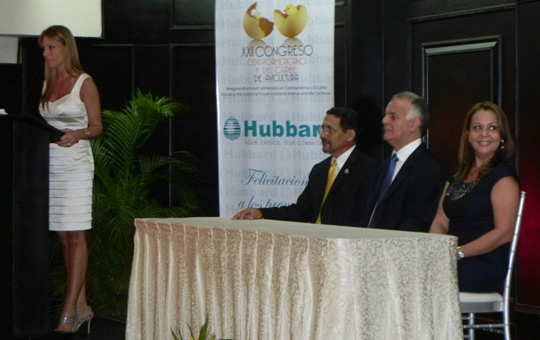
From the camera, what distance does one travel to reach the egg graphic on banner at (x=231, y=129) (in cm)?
664

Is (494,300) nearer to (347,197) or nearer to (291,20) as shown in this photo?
(347,197)

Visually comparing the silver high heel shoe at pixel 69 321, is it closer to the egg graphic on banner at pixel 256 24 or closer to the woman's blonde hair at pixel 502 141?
the egg graphic on banner at pixel 256 24

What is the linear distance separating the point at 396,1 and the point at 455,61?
2.25 feet

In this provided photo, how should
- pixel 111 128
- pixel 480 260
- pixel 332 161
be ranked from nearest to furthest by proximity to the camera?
pixel 480 260, pixel 332 161, pixel 111 128

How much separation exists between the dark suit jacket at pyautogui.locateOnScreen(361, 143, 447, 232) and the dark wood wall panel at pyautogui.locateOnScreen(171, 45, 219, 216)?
322 centimetres

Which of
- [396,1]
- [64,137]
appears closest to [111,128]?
[64,137]

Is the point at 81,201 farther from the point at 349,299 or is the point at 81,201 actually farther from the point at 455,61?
the point at 349,299

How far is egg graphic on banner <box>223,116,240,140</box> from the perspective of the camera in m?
6.64

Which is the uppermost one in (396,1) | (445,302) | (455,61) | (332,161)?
(396,1)

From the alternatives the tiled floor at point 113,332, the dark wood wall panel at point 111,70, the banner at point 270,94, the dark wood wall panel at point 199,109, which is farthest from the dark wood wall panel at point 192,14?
the tiled floor at point 113,332

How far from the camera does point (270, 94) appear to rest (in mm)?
6539

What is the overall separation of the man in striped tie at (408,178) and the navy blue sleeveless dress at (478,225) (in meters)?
0.24

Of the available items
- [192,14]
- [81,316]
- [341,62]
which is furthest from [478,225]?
[192,14]

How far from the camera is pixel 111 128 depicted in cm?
698
